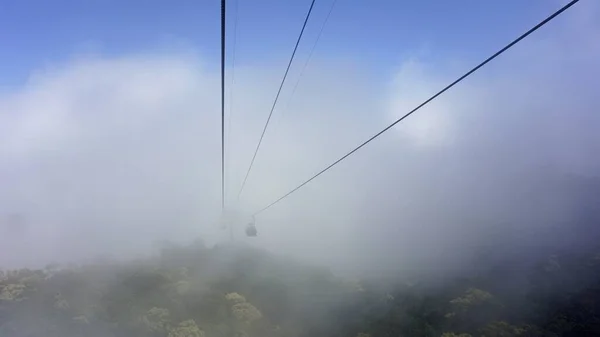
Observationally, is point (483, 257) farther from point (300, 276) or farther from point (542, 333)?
point (300, 276)

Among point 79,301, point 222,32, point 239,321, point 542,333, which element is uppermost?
point 222,32

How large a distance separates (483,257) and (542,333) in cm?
5623

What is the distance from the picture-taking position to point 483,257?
165625 millimetres

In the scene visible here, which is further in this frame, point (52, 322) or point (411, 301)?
point (411, 301)

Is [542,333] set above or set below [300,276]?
below

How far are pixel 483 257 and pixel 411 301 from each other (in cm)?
4857

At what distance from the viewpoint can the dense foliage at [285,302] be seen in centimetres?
11875

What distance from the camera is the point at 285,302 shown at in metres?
141

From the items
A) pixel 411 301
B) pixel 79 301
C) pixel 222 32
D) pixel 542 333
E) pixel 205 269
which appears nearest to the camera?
pixel 222 32

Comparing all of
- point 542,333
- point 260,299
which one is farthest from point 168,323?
point 542,333

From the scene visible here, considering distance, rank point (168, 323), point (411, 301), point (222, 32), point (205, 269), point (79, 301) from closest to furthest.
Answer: point (222, 32)
point (168, 323)
point (79, 301)
point (411, 301)
point (205, 269)

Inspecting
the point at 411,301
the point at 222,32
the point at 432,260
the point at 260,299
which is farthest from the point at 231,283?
the point at 222,32

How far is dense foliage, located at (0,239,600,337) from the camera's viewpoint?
390 ft

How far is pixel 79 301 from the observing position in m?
129
